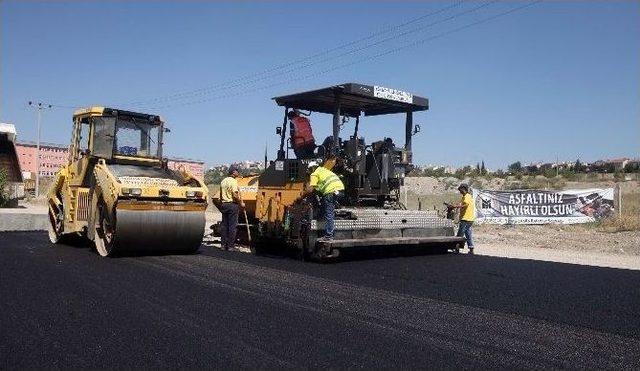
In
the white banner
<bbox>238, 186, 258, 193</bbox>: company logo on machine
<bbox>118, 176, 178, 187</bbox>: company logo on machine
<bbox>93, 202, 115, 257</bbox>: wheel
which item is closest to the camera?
<bbox>118, 176, 178, 187</bbox>: company logo on machine

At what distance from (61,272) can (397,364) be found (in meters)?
4.55

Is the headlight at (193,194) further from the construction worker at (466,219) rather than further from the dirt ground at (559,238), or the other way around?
the dirt ground at (559,238)

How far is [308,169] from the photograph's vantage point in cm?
801

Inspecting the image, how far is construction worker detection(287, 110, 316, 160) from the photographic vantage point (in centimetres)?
860

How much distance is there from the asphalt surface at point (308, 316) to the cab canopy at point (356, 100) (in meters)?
2.64

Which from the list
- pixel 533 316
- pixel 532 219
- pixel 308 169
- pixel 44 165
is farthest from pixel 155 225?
pixel 44 165

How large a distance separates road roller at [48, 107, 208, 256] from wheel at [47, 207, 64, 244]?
17mm

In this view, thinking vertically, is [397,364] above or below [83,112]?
below

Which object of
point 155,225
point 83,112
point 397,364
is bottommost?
point 397,364

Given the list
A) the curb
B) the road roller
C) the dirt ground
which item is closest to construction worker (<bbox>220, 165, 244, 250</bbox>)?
the road roller

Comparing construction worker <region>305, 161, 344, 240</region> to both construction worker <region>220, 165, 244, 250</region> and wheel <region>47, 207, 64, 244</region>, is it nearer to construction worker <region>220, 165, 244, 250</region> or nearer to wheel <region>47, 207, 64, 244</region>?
construction worker <region>220, 165, 244, 250</region>

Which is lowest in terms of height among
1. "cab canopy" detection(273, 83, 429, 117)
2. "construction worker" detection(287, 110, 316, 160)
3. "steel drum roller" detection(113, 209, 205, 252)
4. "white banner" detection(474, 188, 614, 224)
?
"steel drum roller" detection(113, 209, 205, 252)

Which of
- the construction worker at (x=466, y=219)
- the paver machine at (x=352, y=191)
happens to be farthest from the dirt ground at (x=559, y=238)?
the paver machine at (x=352, y=191)

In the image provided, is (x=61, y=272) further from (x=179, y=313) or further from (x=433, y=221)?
(x=433, y=221)
